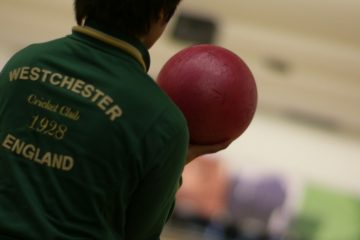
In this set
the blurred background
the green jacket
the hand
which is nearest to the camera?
the green jacket

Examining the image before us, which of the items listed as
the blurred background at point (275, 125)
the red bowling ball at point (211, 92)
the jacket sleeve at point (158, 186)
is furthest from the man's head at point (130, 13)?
the blurred background at point (275, 125)

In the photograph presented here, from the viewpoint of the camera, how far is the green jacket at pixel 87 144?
957 millimetres

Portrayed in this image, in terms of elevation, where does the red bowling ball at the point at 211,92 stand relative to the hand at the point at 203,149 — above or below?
above

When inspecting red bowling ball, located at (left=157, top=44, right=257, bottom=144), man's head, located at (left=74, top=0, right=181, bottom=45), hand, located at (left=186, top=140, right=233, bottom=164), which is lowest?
hand, located at (left=186, top=140, right=233, bottom=164)

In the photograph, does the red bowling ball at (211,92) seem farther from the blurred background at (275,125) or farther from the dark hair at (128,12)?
the blurred background at (275,125)

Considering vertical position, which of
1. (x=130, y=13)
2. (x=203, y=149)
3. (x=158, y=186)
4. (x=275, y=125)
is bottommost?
(x=275, y=125)

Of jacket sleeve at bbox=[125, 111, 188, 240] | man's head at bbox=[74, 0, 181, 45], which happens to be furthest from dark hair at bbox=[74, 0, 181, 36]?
jacket sleeve at bbox=[125, 111, 188, 240]

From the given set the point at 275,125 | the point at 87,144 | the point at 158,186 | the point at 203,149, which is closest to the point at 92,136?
the point at 87,144

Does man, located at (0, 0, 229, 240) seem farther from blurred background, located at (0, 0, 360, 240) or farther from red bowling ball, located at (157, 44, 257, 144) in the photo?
blurred background, located at (0, 0, 360, 240)

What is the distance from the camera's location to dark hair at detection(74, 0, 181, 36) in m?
1.02

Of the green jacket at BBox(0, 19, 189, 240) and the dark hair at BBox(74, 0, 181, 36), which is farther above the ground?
the dark hair at BBox(74, 0, 181, 36)

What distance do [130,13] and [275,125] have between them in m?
5.61

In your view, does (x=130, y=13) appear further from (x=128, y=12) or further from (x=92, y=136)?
(x=92, y=136)

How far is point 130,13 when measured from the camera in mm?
1025
